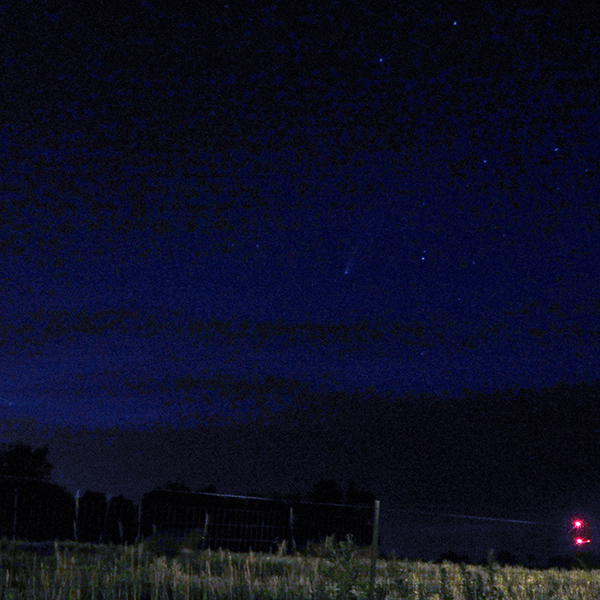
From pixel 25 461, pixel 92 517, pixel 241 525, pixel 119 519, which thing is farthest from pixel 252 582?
pixel 25 461

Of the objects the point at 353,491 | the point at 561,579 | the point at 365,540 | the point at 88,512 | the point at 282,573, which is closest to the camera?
the point at 282,573

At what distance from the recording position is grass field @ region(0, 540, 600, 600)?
1195 centimetres

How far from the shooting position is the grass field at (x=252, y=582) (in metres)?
11.9

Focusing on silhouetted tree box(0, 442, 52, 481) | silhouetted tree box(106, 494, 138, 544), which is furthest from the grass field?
silhouetted tree box(0, 442, 52, 481)

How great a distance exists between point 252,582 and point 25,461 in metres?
28.5

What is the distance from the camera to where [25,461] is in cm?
4019

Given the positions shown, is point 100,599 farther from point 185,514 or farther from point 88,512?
point 88,512

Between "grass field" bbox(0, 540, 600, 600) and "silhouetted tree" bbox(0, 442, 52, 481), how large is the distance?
909 inches

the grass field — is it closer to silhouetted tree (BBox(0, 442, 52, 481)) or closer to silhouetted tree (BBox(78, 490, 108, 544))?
silhouetted tree (BBox(78, 490, 108, 544))

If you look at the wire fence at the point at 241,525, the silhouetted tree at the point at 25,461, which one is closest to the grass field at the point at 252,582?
the wire fence at the point at 241,525

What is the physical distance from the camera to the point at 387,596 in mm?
12320

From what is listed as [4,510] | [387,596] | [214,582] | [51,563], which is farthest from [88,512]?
[387,596]

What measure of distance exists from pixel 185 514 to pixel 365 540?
5.80m

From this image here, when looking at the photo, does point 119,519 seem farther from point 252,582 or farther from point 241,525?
point 252,582
